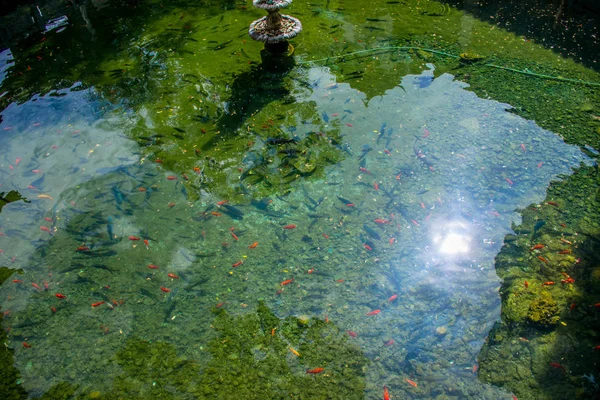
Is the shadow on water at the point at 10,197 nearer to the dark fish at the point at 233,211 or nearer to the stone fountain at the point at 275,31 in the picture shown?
the dark fish at the point at 233,211

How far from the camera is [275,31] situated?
793 cm

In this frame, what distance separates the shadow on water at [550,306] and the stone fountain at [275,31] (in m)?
5.73

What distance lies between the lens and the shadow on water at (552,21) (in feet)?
26.0

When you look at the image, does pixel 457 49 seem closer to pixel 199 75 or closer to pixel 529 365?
pixel 199 75

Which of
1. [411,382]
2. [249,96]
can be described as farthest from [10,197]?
[411,382]

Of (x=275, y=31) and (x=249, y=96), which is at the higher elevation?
(x=275, y=31)

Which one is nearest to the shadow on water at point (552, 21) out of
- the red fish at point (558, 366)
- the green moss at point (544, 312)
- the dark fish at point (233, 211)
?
the green moss at point (544, 312)

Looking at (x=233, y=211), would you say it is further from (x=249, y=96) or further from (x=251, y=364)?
(x=249, y=96)

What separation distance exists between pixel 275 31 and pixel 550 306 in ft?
22.7

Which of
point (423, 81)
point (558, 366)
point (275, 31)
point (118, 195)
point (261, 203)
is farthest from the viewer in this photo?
point (275, 31)

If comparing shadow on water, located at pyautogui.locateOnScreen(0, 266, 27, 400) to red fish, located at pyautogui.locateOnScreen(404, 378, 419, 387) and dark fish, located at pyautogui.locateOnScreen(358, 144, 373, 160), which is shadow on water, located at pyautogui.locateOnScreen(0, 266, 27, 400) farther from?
dark fish, located at pyautogui.locateOnScreen(358, 144, 373, 160)

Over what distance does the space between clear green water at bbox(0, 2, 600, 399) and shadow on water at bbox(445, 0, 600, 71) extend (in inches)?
13.0

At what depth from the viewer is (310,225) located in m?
5.48

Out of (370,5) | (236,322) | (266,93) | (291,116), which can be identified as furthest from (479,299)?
(370,5)
